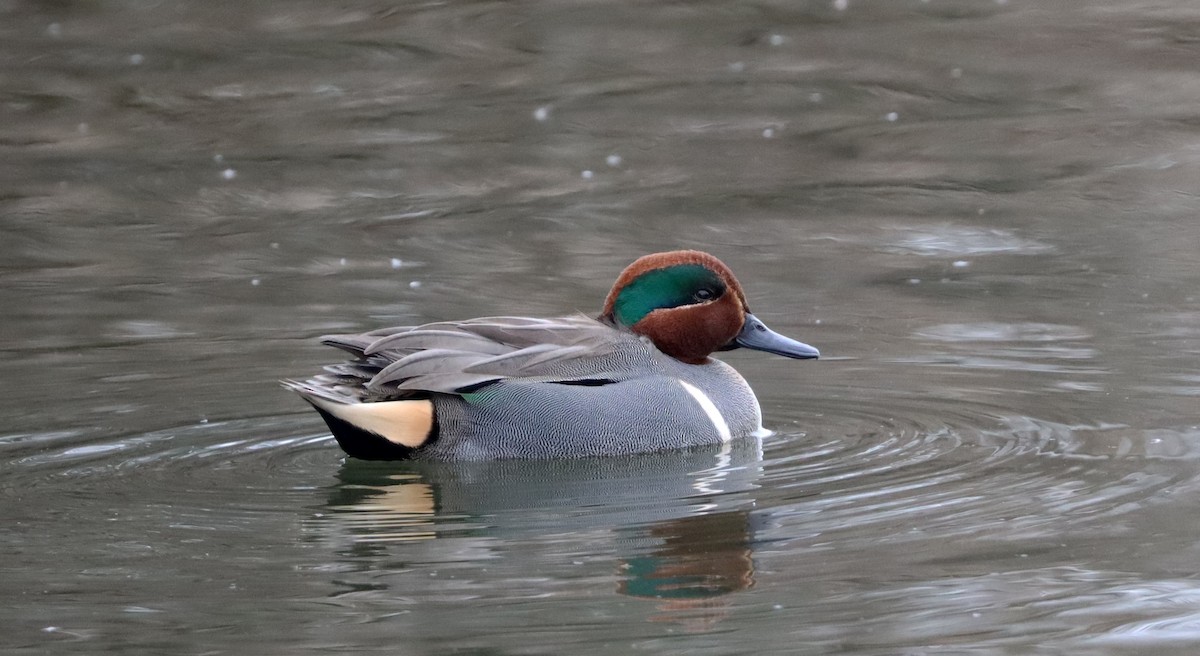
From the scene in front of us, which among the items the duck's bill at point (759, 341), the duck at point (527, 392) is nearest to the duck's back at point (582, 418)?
the duck at point (527, 392)

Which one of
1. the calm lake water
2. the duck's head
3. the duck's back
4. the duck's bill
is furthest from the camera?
the duck's bill

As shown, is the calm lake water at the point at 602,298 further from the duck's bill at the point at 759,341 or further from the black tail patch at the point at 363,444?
the duck's bill at the point at 759,341

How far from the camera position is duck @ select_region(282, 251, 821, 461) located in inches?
240

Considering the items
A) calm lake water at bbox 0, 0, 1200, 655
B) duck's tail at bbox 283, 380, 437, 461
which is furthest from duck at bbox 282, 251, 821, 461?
calm lake water at bbox 0, 0, 1200, 655

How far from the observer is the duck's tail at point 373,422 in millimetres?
6008

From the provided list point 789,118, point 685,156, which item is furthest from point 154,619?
point 789,118

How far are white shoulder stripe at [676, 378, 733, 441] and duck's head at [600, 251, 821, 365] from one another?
237 millimetres

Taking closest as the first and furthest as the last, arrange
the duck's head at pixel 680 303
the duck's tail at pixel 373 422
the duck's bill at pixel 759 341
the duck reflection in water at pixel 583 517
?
the duck reflection in water at pixel 583 517
the duck's tail at pixel 373 422
the duck's head at pixel 680 303
the duck's bill at pixel 759 341

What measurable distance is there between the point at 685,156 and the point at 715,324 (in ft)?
18.1

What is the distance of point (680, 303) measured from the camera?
6602 mm

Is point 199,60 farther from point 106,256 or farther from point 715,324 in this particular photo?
point 715,324

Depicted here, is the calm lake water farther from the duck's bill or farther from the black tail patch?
the duck's bill

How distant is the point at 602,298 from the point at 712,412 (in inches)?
99.6


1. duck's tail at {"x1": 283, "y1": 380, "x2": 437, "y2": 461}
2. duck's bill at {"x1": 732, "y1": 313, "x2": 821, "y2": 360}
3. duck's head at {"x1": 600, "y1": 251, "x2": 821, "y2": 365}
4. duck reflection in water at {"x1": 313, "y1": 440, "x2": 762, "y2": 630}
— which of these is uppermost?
duck's head at {"x1": 600, "y1": 251, "x2": 821, "y2": 365}
